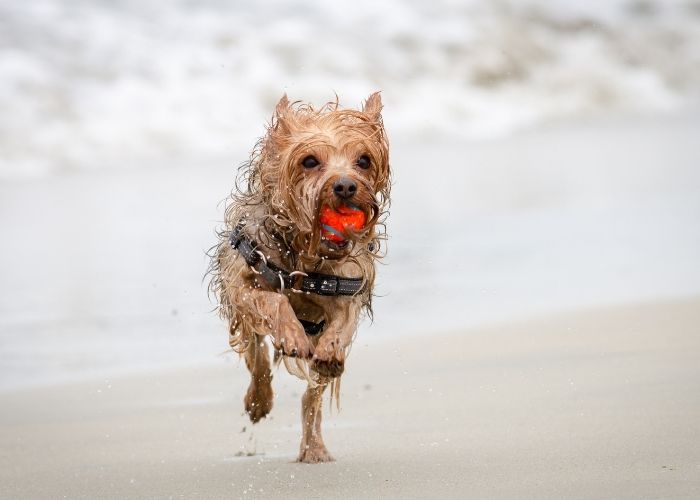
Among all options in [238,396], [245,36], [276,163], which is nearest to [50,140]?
[245,36]

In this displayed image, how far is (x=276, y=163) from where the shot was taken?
5383 mm

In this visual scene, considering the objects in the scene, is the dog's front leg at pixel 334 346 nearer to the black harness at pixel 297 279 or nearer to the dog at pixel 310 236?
the dog at pixel 310 236

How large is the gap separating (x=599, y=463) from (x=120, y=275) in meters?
6.22

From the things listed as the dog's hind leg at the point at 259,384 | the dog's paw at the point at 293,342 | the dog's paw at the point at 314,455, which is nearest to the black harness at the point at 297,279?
the dog's paw at the point at 293,342

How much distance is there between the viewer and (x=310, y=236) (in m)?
5.23

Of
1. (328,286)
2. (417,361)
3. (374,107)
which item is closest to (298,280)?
(328,286)

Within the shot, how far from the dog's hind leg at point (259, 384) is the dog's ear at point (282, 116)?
4.38ft

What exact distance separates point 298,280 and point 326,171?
0.57 meters

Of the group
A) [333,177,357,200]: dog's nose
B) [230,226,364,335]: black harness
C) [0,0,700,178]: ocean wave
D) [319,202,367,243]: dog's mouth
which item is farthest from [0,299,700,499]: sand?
[0,0,700,178]: ocean wave

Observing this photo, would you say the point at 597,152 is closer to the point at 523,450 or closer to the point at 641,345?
the point at 641,345

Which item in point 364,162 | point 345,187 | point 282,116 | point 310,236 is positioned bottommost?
point 310,236

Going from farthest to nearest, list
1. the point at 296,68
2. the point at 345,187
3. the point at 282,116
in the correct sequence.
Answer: the point at 296,68, the point at 282,116, the point at 345,187

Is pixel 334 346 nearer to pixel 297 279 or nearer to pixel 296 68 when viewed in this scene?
pixel 297 279

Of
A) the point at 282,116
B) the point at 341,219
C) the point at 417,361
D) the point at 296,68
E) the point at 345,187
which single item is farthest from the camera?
the point at 296,68
